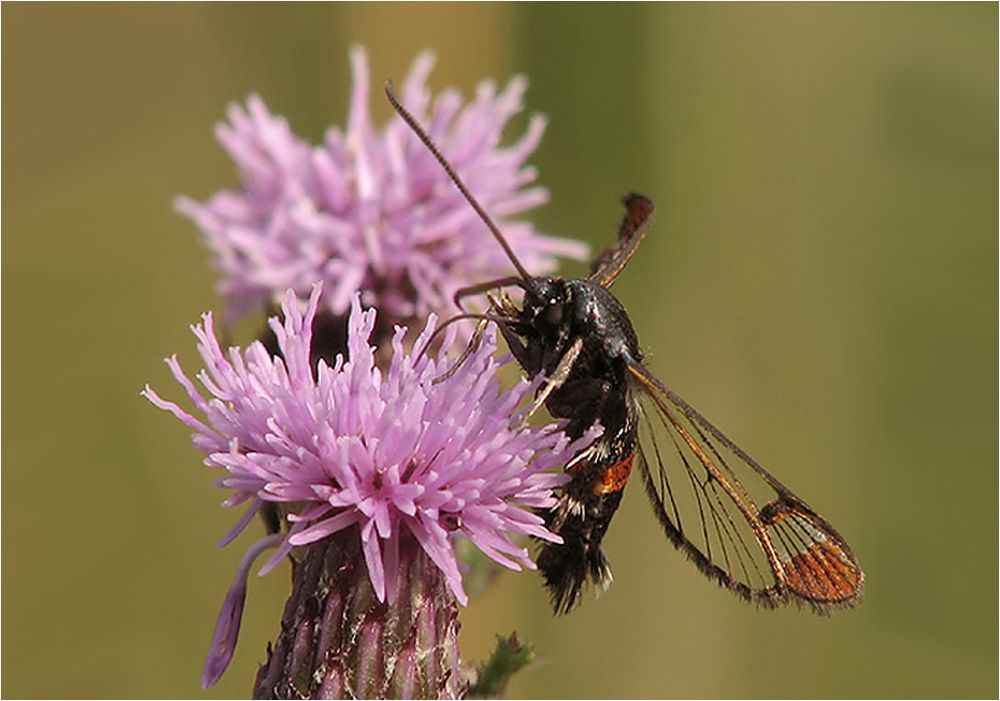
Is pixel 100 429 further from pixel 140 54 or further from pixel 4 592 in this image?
pixel 140 54

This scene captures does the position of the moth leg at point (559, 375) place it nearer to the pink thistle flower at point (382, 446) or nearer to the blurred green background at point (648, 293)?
the pink thistle flower at point (382, 446)


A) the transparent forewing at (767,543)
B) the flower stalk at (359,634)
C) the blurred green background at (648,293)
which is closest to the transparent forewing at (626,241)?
the transparent forewing at (767,543)

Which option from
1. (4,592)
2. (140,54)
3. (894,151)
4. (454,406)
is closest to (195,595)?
(4,592)

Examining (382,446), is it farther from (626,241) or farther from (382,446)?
(626,241)

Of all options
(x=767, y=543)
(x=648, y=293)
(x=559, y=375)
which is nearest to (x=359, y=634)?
(x=559, y=375)

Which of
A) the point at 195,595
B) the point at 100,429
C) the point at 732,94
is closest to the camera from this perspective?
the point at 195,595

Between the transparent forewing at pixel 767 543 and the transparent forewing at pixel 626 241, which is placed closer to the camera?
the transparent forewing at pixel 767 543
